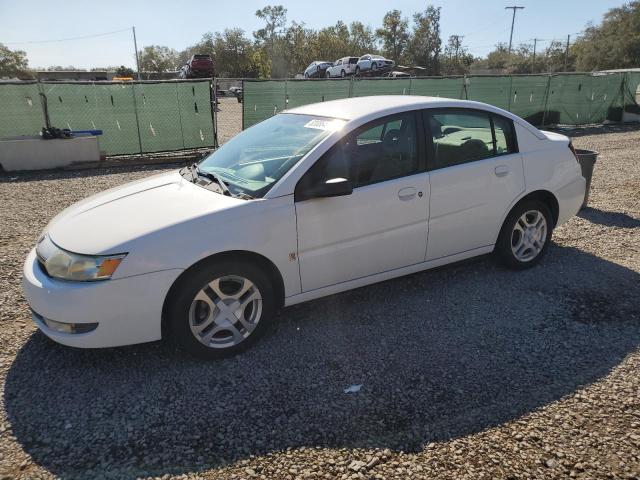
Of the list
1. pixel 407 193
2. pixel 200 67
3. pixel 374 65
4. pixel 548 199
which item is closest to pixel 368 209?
pixel 407 193

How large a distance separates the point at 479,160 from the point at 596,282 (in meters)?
1.64

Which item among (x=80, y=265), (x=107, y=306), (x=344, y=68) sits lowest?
(x=107, y=306)

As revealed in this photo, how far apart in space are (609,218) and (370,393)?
5033 mm

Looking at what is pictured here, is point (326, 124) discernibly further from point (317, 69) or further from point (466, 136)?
point (317, 69)

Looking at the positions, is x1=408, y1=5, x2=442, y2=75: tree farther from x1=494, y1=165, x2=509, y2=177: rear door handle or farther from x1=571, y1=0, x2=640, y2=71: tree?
x1=494, y1=165, x2=509, y2=177: rear door handle

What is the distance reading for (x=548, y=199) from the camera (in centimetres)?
461

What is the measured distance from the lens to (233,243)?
9.94ft

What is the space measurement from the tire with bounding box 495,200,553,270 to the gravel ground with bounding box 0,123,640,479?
252mm

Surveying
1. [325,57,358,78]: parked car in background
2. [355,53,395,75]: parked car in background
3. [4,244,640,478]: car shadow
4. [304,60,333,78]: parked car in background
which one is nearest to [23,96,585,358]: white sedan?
[4,244,640,478]: car shadow

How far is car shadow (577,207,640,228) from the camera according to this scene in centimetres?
598

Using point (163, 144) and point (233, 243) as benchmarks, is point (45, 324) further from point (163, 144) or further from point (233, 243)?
point (163, 144)

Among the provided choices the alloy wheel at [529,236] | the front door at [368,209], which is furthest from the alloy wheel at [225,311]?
the alloy wheel at [529,236]

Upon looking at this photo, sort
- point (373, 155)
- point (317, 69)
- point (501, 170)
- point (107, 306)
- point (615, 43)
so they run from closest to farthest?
1. point (107, 306)
2. point (373, 155)
3. point (501, 170)
4. point (317, 69)
5. point (615, 43)

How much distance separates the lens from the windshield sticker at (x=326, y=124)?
3.55 m
